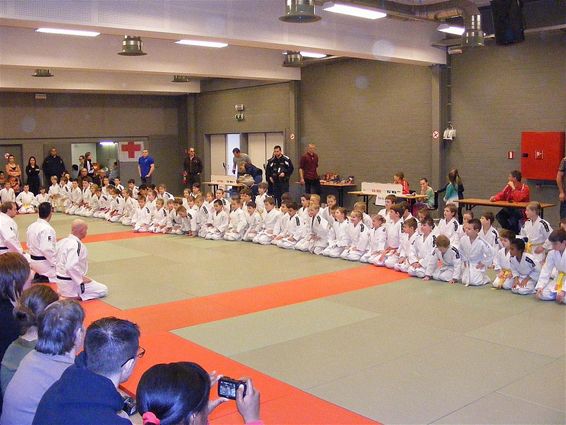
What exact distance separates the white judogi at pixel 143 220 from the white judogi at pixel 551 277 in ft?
27.7

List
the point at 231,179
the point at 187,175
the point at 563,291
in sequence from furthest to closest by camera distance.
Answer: the point at 187,175, the point at 231,179, the point at 563,291

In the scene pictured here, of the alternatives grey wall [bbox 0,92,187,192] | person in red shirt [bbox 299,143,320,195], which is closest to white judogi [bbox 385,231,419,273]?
person in red shirt [bbox 299,143,320,195]

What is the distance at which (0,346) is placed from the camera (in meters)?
3.40

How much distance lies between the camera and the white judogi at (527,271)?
24.0ft

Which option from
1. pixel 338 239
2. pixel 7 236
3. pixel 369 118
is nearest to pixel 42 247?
pixel 7 236

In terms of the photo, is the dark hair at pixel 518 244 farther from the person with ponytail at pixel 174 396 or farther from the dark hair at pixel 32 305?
the person with ponytail at pixel 174 396

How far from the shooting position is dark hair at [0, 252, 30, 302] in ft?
12.1

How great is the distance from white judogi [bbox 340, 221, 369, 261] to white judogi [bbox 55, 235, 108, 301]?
389 cm

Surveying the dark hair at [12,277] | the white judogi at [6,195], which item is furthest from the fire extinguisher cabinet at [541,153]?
the white judogi at [6,195]

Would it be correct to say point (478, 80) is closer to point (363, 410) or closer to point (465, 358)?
point (465, 358)

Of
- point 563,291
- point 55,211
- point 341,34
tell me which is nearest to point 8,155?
point 55,211

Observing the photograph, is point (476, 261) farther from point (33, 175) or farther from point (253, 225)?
point (33, 175)

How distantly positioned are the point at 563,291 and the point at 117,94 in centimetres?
1786

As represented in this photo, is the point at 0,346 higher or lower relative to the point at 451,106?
lower
